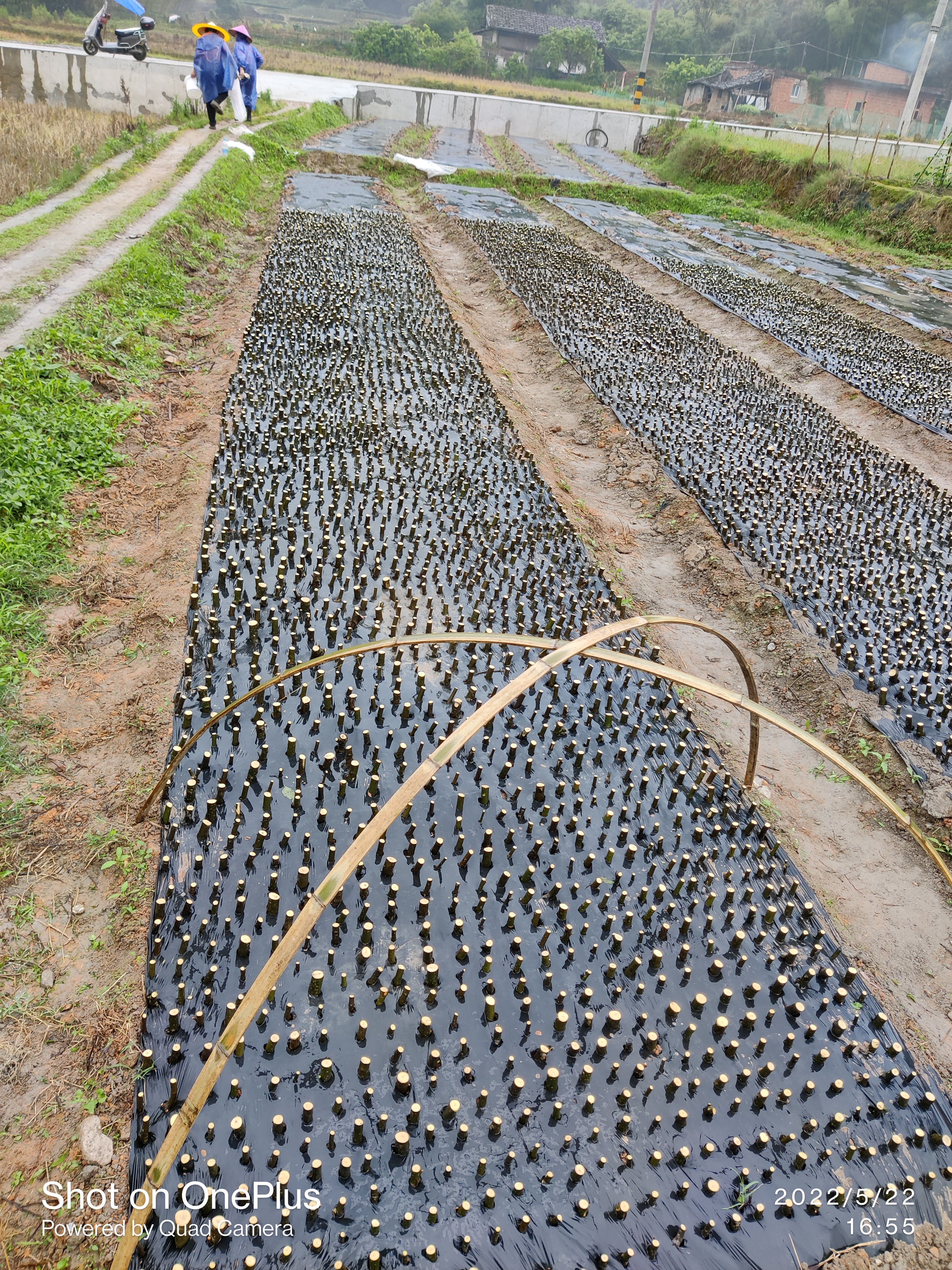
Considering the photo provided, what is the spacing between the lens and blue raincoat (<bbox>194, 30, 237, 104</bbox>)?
67.5ft

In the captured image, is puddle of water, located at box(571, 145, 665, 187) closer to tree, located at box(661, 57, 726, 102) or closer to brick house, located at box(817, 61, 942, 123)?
tree, located at box(661, 57, 726, 102)

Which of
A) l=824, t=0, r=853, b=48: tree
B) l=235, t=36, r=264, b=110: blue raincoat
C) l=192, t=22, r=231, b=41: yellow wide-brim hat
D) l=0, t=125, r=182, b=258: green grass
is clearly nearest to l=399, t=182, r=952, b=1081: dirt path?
l=0, t=125, r=182, b=258: green grass

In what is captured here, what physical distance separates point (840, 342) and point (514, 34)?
57.7m

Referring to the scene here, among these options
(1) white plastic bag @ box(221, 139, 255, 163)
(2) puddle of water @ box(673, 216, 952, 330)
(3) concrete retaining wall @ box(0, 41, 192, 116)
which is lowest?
(2) puddle of water @ box(673, 216, 952, 330)

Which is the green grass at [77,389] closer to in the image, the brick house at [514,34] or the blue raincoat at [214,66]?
the blue raincoat at [214,66]

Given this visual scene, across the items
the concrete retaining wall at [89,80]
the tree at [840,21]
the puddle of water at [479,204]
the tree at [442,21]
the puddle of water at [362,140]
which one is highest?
the tree at [840,21]

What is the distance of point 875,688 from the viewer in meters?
7.09

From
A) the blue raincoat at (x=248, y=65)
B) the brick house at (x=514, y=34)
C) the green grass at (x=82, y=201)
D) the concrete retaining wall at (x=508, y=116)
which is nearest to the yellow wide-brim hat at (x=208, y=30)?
the blue raincoat at (x=248, y=65)

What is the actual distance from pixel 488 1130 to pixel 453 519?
592 cm

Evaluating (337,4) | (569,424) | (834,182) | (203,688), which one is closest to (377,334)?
(569,424)

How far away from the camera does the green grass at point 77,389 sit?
7.05 metres

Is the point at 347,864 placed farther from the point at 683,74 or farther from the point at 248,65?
the point at 683,74

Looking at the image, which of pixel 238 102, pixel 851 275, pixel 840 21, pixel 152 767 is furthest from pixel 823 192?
pixel 840 21

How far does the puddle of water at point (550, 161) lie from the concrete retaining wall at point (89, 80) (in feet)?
50.6
